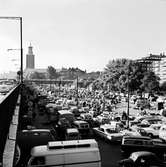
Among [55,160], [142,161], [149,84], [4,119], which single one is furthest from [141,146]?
[149,84]

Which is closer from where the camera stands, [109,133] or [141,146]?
[141,146]

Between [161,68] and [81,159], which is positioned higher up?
[161,68]

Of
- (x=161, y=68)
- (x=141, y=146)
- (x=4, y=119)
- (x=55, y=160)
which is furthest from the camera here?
(x=161, y=68)

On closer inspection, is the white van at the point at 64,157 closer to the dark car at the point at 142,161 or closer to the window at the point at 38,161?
the window at the point at 38,161

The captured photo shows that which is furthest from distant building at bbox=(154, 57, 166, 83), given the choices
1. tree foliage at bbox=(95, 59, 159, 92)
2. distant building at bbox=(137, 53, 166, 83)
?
tree foliage at bbox=(95, 59, 159, 92)

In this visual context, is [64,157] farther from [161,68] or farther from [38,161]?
[161,68]

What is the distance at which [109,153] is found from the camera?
15625 millimetres

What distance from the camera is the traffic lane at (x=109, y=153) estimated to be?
13.9 metres

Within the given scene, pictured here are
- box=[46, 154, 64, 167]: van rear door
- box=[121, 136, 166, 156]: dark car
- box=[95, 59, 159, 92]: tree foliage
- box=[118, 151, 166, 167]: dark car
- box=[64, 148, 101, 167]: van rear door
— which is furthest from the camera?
box=[95, 59, 159, 92]: tree foliage

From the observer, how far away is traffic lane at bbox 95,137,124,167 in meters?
13.9

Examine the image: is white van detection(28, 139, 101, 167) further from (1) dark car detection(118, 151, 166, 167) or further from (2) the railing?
(2) the railing

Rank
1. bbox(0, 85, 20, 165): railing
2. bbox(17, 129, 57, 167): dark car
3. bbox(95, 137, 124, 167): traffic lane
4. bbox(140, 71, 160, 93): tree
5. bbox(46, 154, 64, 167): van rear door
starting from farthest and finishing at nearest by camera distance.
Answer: bbox(140, 71, 160, 93): tree < bbox(17, 129, 57, 167): dark car < bbox(95, 137, 124, 167): traffic lane < bbox(46, 154, 64, 167): van rear door < bbox(0, 85, 20, 165): railing

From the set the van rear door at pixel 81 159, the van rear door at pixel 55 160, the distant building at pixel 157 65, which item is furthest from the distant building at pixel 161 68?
the van rear door at pixel 55 160

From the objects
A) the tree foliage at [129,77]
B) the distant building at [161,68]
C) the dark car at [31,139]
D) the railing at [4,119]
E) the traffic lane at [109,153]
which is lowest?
the traffic lane at [109,153]
